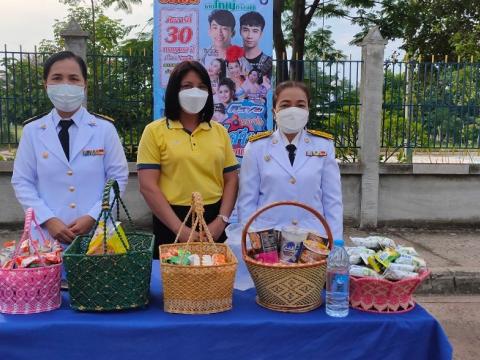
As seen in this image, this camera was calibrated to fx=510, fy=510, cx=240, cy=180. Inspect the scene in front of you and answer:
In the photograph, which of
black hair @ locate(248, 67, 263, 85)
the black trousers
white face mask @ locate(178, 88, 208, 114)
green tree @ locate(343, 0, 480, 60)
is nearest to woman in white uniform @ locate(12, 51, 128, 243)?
the black trousers

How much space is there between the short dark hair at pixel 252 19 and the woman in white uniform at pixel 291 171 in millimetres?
3231

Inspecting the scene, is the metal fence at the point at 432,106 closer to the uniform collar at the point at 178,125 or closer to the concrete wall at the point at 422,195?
the concrete wall at the point at 422,195

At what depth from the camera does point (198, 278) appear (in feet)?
5.93

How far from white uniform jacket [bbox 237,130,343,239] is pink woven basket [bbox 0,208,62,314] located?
0.96m

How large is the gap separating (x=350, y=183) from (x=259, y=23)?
2.39 meters

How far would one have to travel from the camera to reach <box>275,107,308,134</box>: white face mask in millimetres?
2455

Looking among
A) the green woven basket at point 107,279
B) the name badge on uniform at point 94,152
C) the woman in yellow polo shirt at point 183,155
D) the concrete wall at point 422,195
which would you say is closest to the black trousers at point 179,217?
the woman in yellow polo shirt at point 183,155

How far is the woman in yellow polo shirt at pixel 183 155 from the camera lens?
2.53m

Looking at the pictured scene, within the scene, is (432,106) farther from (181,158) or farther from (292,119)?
(181,158)

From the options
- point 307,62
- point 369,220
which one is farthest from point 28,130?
point 369,220

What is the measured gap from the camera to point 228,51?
565 cm

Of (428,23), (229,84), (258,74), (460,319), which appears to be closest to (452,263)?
(460,319)

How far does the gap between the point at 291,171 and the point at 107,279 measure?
1.07 meters

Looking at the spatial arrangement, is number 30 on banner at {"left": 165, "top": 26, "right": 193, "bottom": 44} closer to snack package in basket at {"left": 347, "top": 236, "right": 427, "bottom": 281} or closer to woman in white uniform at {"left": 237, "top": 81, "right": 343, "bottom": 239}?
woman in white uniform at {"left": 237, "top": 81, "right": 343, "bottom": 239}
